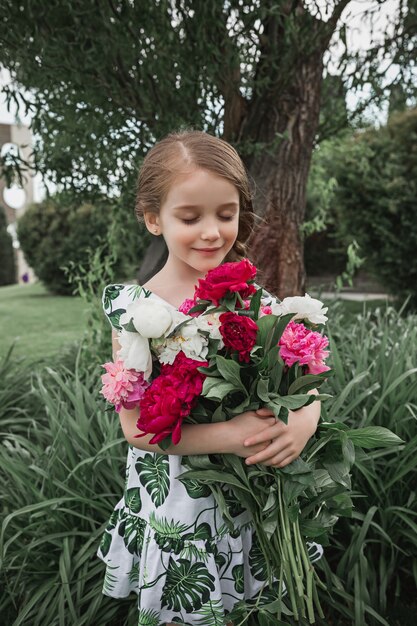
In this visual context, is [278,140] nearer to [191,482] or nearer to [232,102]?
[232,102]

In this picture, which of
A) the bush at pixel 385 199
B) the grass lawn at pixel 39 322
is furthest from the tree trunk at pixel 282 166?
the bush at pixel 385 199

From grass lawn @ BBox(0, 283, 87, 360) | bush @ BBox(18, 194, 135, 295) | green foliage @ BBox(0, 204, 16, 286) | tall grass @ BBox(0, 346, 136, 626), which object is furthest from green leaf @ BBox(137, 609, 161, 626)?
green foliage @ BBox(0, 204, 16, 286)

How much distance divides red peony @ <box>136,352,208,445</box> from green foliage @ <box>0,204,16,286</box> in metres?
19.7

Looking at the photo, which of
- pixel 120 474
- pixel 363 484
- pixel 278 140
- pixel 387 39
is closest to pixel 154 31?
pixel 278 140

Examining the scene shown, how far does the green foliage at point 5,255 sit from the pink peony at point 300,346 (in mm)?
19728

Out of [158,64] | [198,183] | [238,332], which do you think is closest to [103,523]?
[238,332]

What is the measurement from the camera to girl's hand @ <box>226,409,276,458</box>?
1.25 meters

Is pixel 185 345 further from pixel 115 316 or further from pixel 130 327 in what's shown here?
pixel 115 316

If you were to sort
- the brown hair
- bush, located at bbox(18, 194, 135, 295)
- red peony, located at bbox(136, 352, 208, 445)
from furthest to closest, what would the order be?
1. bush, located at bbox(18, 194, 135, 295)
2. the brown hair
3. red peony, located at bbox(136, 352, 208, 445)

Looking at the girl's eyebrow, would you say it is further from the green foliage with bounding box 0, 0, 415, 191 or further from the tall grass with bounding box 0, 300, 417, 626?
the green foliage with bounding box 0, 0, 415, 191

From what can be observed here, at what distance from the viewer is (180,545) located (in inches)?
55.1

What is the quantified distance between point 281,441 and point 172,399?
0.99ft

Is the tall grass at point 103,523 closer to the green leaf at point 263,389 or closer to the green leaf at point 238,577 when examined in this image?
the green leaf at point 238,577

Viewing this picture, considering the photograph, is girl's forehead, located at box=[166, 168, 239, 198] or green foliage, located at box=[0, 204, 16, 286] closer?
girl's forehead, located at box=[166, 168, 239, 198]
